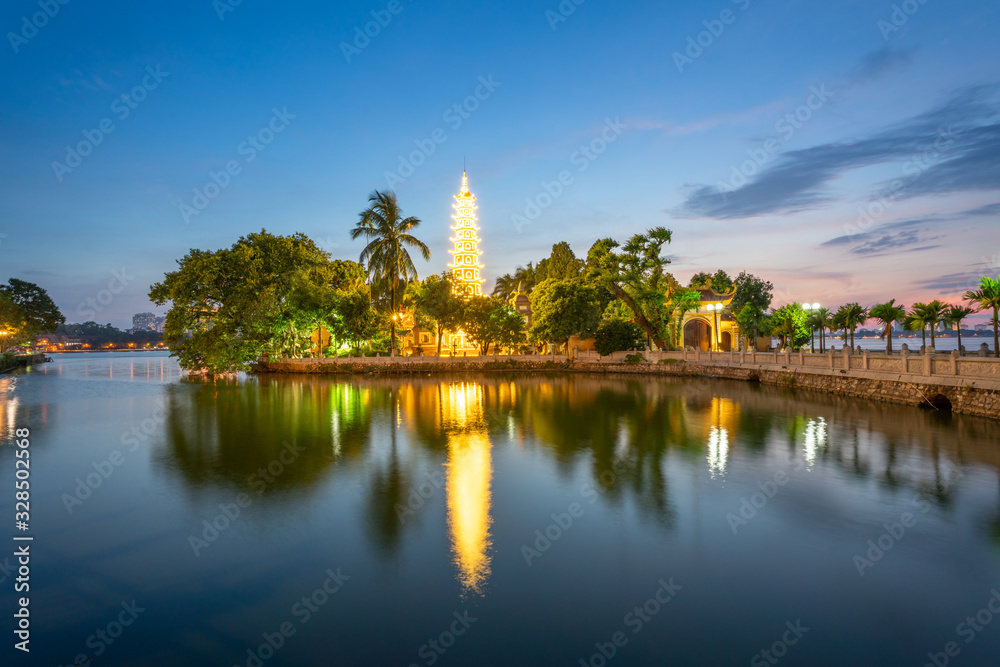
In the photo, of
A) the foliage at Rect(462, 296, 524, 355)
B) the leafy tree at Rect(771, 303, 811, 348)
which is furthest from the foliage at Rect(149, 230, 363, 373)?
the leafy tree at Rect(771, 303, 811, 348)

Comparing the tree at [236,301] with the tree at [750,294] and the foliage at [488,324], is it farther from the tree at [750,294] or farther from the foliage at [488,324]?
the tree at [750,294]

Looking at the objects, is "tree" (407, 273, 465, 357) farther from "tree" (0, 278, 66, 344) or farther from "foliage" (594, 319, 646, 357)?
"tree" (0, 278, 66, 344)

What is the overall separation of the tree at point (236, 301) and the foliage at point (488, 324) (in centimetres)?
1307

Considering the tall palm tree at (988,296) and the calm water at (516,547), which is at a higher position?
the tall palm tree at (988,296)

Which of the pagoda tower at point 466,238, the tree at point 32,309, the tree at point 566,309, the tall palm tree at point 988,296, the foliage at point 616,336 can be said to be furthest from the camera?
the tree at point 32,309

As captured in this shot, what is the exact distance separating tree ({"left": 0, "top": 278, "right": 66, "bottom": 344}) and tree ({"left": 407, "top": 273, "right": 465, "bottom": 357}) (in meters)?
64.9

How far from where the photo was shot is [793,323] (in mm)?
45812

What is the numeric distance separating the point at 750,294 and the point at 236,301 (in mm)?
50967

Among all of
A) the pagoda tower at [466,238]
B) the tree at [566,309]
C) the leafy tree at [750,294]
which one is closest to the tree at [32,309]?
the pagoda tower at [466,238]

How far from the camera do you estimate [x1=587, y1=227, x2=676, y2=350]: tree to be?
4153 cm

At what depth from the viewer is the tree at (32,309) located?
76.2 m

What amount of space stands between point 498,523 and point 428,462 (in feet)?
14.2

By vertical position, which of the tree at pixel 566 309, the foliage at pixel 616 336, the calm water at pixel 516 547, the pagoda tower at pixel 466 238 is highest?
the pagoda tower at pixel 466 238

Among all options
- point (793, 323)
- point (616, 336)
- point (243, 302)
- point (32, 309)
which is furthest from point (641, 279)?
point (32, 309)
